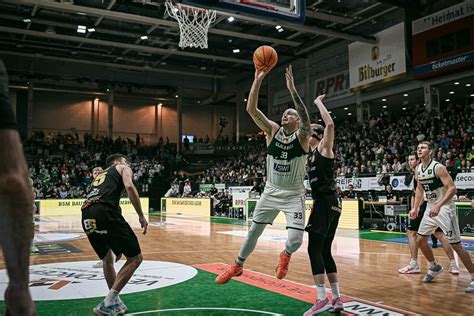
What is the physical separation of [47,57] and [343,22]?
20.2 metres

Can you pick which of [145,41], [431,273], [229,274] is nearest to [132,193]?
[229,274]

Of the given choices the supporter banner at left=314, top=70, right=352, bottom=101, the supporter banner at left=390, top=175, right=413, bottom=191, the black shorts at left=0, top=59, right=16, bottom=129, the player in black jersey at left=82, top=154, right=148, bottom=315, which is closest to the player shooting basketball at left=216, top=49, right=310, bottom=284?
the player in black jersey at left=82, top=154, right=148, bottom=315

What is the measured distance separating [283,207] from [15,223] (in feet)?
11.2

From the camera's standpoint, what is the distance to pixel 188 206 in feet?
78.8

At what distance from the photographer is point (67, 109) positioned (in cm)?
3875

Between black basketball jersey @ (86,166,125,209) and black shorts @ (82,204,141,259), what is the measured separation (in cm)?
9

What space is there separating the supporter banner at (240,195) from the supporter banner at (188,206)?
6.38 feet

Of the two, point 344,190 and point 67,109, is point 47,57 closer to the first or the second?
point 67,109

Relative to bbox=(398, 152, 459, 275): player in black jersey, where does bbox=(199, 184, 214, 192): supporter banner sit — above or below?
above

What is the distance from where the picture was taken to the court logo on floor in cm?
557

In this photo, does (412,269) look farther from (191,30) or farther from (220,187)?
(220,187)

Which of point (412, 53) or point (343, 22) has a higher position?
point (343, 22)

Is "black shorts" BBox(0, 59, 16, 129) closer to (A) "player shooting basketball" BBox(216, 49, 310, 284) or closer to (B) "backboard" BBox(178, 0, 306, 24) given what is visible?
(A) "player shooting basketball" BBox(216, 49, 310, 284)

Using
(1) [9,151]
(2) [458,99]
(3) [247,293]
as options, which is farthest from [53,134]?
(1) [9,151]
